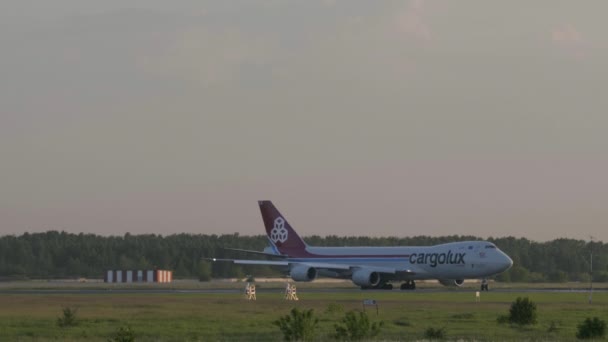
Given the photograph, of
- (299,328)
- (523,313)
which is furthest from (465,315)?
(299,328)

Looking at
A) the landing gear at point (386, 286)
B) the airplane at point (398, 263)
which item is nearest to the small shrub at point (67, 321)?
the airplane at point (398, 263)

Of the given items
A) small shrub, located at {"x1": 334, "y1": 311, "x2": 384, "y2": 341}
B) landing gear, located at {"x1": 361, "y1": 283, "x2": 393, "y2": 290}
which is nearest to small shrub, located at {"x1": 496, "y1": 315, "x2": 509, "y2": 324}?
small shrub, located at {"x1": 334, "y1": 311, "x2": 384, "y2": 341}

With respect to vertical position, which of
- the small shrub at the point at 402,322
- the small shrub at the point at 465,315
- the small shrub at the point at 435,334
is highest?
the small shrub at the point at 465,315

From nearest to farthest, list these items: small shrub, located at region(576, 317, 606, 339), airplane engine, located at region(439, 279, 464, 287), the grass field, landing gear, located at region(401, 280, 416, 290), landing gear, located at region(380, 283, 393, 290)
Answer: small shrub, located at region(576, 317, 606, 339), the grass field, landing gear, located at region(401, 280, 416, 290), landing gear, located at region(380, 283, 393, 290), airplane engine, located at region(439, 279, 464, 287)

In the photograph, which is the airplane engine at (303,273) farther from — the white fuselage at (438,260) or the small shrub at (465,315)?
the small shrub at (465,315)

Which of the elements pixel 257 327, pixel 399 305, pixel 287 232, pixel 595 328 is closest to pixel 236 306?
pixel 399 305

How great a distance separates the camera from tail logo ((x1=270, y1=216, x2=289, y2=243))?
104 metres

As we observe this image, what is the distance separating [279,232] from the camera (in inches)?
→ 4097

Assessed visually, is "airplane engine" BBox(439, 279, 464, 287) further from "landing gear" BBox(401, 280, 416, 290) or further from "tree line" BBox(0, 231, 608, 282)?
"tree line" BBox(0, 231, 608, 282)

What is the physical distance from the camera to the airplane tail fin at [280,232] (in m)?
103

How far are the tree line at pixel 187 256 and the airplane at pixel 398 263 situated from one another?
30934mm

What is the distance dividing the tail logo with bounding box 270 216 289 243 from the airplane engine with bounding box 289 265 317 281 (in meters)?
6.19

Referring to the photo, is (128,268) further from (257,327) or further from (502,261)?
(257,327)

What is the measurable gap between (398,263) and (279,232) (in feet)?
46.0
